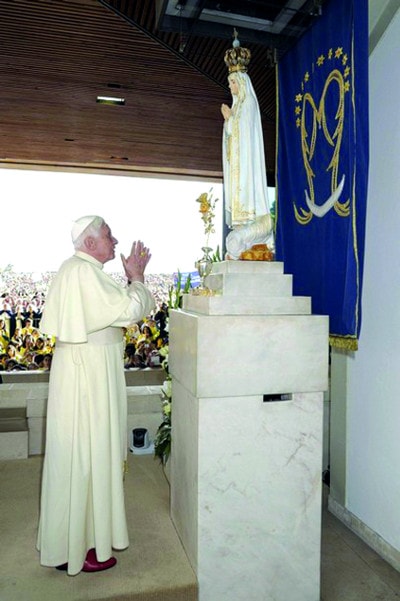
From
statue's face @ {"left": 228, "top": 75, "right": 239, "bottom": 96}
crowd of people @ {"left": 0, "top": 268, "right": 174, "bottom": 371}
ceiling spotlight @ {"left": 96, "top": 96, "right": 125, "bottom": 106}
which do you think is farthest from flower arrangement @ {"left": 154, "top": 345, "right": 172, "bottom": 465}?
ceiling spotlight @ {"left": 96, "top": 96, "right": 125, "bottom": 106}

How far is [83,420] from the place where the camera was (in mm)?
2703

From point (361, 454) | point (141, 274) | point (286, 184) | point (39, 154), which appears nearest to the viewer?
point (141, 274)

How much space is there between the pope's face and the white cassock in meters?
0.10

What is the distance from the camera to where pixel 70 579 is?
266 centimetres

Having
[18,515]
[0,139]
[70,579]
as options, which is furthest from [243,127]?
[0,139]

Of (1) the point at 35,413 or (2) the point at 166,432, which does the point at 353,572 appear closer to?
(2) the point at 166,432

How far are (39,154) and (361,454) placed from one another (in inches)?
217

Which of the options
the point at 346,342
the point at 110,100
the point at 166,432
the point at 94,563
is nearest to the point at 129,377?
the point at 166,432

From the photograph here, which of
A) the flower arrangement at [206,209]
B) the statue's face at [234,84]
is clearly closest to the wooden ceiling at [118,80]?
the statue's face at [234,84]

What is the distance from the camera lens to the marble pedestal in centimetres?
257

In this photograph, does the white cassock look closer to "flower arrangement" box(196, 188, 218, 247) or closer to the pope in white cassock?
the pope in white cassock

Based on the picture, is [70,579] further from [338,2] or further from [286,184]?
[338,2]

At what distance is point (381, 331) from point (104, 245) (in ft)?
5.60

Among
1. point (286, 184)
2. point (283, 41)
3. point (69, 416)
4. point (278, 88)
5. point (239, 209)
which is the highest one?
point (283, 41)
